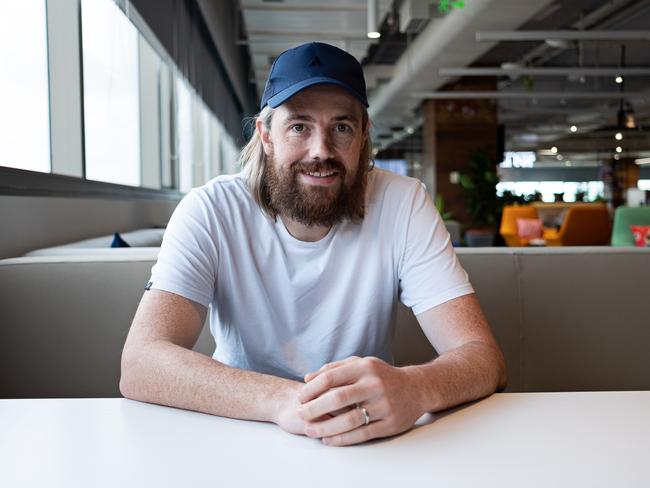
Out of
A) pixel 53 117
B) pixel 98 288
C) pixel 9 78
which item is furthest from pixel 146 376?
pixel 53 117

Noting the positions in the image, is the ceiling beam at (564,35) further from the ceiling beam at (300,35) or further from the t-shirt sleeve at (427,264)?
the t-shirt sleeve at (427,264)

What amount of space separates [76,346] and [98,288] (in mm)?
191

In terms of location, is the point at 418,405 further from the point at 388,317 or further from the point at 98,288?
the point at 98,288

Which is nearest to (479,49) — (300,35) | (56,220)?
(300,35)

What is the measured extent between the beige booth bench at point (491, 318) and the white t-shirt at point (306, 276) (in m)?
0.49

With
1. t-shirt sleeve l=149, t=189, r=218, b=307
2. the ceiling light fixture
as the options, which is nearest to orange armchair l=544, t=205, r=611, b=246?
the ceiling light fixture

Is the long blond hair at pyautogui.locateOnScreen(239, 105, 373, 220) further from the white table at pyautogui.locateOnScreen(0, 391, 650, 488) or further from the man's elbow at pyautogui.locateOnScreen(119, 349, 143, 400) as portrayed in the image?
the white table at pyautogui.locateOnScreen(0, 391, 650, 488)

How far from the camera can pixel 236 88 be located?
1302 centimetres

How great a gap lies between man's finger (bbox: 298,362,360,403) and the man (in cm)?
45

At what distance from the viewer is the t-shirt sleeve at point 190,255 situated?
1426mm

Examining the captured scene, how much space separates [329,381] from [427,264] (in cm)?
63

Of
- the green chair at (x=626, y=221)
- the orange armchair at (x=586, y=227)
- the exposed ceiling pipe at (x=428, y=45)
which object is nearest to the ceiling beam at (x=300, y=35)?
the exposed ceiling pipe at (x=428, y=45)

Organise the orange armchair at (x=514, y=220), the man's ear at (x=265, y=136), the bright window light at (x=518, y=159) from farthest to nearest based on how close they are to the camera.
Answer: the bright window light at (x=518, y=159) < the orange armchair at (x=514, y=220) < the man's ear at (x=265, y=136)

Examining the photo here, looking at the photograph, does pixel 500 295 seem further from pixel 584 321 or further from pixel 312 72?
pixel 312 72
